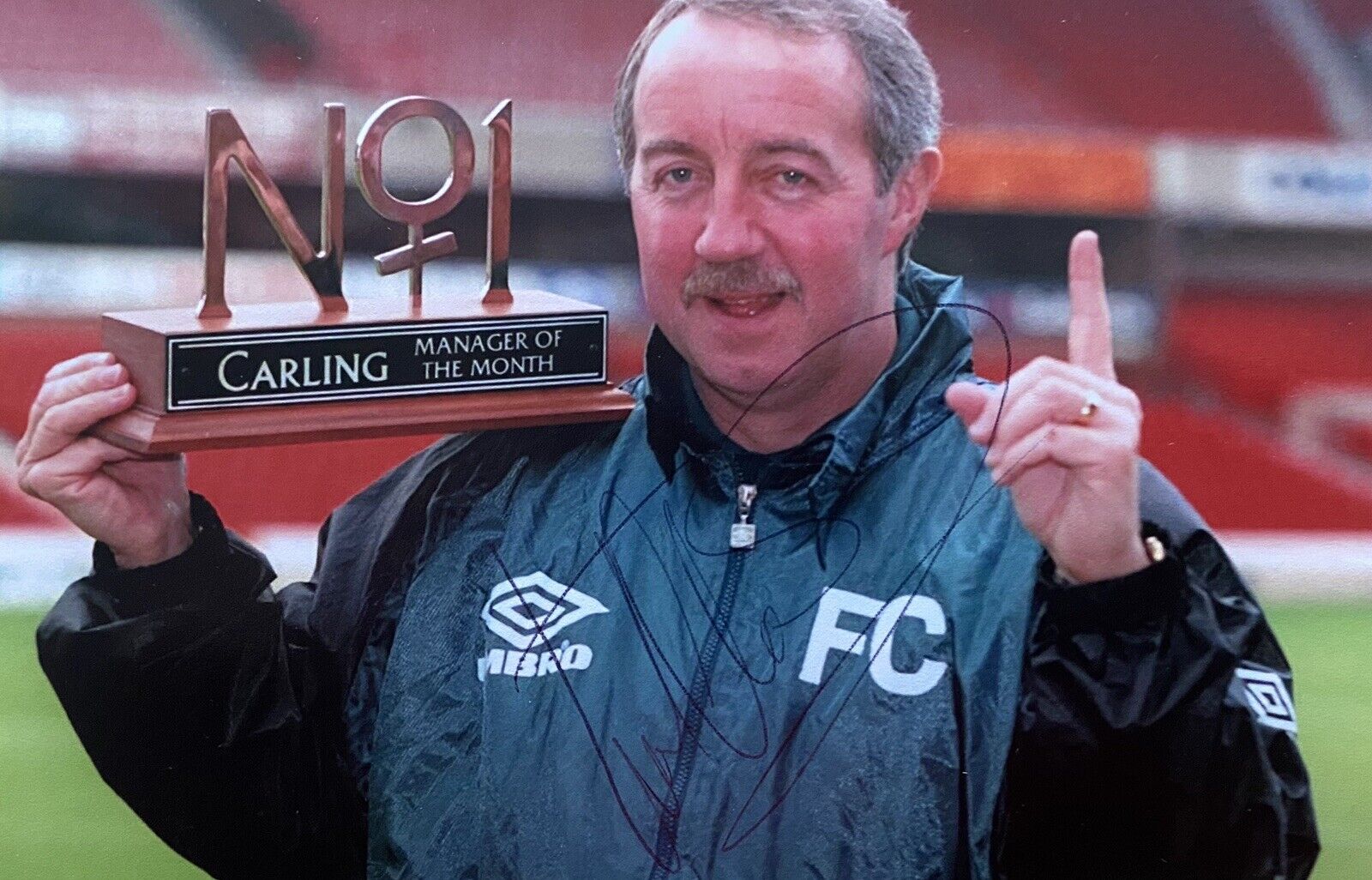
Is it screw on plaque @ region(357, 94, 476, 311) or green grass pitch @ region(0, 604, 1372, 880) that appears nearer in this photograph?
screw on plaque @ region(357, 94, 476, 311)

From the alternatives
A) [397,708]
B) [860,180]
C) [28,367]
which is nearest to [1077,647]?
[860,180]

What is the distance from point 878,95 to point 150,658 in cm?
50

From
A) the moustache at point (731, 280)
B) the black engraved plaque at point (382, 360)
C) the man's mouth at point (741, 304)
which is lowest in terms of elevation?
the black engraved plaque at point (382, 360)

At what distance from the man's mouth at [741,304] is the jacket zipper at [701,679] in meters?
0.09

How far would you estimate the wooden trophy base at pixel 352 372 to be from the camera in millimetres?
897

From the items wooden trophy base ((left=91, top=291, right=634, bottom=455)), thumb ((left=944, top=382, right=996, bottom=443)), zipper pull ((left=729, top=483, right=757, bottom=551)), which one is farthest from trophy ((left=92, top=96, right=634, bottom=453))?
thumb ((left=944, top=382, right=996, bottom=443))

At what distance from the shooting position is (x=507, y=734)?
975mm

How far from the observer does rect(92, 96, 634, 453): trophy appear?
2.95ft

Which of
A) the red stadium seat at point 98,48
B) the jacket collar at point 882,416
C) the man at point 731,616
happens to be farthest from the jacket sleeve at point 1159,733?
the red stadium seat at point 98,48

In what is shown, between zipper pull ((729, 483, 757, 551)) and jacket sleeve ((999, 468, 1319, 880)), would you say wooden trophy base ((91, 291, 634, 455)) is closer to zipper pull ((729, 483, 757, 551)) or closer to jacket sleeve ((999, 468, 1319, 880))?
zipper pull ((729, 483, 757, 551))

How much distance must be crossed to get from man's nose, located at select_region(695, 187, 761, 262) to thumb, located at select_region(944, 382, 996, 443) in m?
0.15

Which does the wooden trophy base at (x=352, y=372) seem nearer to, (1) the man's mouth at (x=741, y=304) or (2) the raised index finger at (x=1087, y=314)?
(1) the man's mouth at (x=741, y=304)

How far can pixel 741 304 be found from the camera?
3.08ft

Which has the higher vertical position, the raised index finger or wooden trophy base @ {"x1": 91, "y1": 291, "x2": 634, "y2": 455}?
the raised index finger
